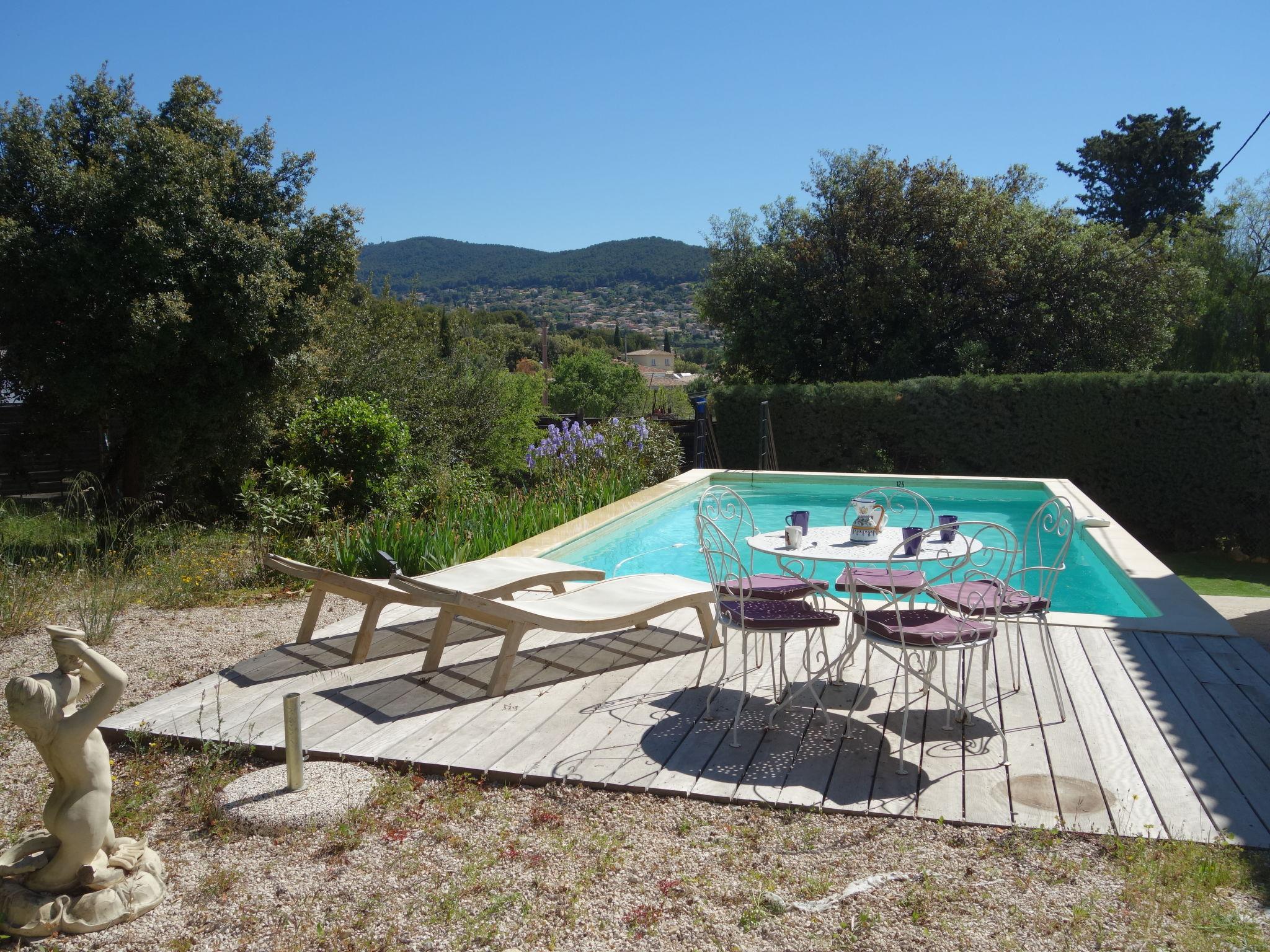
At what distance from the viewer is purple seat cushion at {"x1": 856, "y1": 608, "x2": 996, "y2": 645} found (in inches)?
132

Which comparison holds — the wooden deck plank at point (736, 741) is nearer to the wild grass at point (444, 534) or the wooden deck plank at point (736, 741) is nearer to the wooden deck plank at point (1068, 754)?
the wooden deck plank at point (1068, 754)

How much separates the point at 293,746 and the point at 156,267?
22.3 feet

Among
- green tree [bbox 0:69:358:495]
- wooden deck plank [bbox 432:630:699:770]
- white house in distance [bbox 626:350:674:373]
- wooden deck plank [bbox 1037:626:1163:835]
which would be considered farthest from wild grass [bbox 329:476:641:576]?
white house in distance [bbox 626:350:674:373]

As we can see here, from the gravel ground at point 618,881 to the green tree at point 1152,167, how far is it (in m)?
27.7

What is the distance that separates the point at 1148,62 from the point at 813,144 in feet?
22.4

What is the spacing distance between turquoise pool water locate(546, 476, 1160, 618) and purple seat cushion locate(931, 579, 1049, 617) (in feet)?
7.18

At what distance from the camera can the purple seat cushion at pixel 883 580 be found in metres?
3.91

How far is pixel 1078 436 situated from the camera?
13.6 metres

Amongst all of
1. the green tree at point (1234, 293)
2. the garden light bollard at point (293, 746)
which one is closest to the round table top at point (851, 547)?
the garden light bollard at point (293, 746)

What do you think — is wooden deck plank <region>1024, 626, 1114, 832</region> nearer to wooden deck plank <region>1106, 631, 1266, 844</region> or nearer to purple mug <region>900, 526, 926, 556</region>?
wooden deck plank <region>1106, 631, 1266, 844</region>

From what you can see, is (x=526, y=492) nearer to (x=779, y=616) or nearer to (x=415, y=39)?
(x=415, y=39)

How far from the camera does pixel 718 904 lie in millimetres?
2510

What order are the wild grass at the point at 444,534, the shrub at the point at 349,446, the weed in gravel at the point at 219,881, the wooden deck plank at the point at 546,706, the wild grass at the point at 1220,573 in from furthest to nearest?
1. the wild grass at the point at 1220,573
2. the shrub at the point at 349,446
3. the wild grass at the point at 444,534
4. the wooden deck plank at the point at 546,706
5. the weed in gravel at the point at 219,881

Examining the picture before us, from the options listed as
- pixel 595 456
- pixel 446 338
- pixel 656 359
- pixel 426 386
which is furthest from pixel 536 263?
pixel 595 456
